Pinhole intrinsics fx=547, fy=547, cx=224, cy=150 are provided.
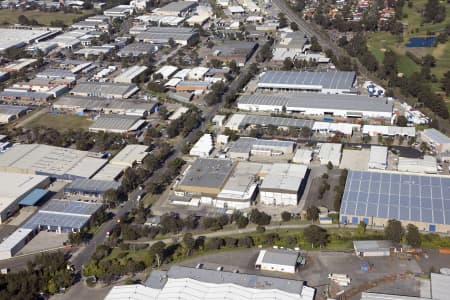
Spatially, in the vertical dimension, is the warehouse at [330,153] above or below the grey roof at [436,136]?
below

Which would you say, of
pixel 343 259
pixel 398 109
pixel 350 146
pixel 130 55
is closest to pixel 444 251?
pixel 343 259

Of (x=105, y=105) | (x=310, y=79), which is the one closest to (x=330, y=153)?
(x=310, y=79)

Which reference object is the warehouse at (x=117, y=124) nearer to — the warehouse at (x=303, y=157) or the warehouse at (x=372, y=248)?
the warehouse at (x=303, y=157)

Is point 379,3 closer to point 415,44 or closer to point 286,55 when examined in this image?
point 415,44

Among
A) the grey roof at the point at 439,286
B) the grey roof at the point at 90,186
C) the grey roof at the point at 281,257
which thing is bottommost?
the grey roof at the point at 90,186

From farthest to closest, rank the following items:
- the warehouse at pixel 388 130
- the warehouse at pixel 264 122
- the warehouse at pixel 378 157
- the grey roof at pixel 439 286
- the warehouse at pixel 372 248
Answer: the warehouse at pixel 264 122
the warehouse at pixel 388 130
the warehouse at pixel 378 157
the warehouse at pixel 372 248
the grey roof at pixel 439 286

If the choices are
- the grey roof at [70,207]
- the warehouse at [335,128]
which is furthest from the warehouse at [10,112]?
the warehouse at [335,128]

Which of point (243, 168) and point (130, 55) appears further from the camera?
point (130, 55)

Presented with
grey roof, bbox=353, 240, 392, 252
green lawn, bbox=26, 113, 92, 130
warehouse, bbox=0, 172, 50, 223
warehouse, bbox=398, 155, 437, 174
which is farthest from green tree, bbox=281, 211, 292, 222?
green lawn, bbox=26, 113, 92, 130
